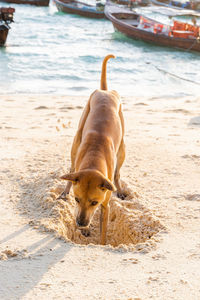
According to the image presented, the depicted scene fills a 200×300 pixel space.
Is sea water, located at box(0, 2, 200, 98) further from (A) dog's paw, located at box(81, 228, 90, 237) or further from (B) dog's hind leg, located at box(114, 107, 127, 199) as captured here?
(A) dog's paw, located at box(81, 228, 90, 237)

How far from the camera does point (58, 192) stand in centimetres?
549

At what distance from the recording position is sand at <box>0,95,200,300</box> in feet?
11.9

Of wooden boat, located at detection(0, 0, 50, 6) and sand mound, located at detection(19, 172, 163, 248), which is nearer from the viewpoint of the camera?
sand mound, located at detection(19, 172, 163, 248)

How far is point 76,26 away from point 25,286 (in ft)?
106

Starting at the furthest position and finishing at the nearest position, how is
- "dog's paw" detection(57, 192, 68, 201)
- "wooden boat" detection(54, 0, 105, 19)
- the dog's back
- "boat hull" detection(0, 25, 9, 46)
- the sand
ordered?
1. "wooden boat" detection(54, 0, 105, 19)
2. "boat hull" detection(0, 25, 9, 46)
3. "dog's paw" detection(57, 192, 68, 201)
4. the dog's back
5. the sand

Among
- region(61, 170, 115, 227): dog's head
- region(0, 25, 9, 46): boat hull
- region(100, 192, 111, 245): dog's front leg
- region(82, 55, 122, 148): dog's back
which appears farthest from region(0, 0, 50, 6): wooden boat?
region(61, 170, 115, 227): dog's head

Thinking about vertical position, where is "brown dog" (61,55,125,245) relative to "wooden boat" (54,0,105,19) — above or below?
below

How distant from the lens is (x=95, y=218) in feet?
17.6

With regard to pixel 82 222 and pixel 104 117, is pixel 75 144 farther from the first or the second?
pixel 82 222

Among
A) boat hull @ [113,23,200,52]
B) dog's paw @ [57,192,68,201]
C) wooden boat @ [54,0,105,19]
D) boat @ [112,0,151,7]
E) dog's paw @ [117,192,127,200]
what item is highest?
boat @ [112,0,151,7]

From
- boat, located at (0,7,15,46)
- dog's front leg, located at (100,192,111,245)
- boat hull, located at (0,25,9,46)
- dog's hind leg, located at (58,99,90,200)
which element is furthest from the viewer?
boat hull, located at (0,25,9,46)

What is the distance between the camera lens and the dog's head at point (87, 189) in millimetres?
3783

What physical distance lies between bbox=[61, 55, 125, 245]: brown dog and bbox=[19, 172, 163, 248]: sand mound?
0.18 m

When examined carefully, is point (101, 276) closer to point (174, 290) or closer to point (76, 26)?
point (174, 290)
